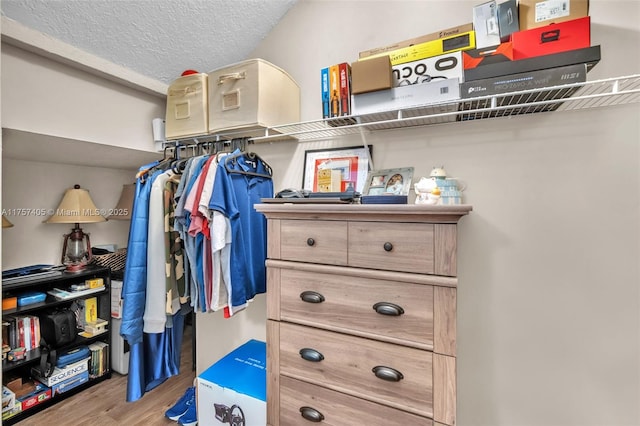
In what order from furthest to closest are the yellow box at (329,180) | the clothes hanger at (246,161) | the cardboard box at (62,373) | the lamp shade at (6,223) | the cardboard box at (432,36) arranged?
the cardboard box at (62,373) < the lamp shade at (6,223) < the yellow box at (329,180) < the clothes hanger at (246,161) < the cardboard box at (432,36)

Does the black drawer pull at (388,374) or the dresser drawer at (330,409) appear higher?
the black drawer pull at (388,374)

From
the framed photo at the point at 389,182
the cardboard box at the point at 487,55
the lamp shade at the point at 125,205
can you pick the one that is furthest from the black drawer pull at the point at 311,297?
the lamp shade at the point at 125,205

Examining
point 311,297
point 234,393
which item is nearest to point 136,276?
point 234,393

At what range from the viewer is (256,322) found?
1836 millimetres

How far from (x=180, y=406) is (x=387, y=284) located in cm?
174

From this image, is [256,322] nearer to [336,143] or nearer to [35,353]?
[336,143]

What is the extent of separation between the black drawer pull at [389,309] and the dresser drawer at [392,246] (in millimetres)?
120

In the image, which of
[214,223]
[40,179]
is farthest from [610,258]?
[40,179]

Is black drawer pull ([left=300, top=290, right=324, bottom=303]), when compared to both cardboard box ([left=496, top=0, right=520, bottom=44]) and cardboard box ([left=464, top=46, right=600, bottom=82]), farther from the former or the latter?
cardboard box ([left=496, top=0, right=520, bottom=44])

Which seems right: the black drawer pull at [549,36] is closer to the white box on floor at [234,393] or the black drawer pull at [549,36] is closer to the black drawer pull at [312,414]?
the black drawer pull at [312,414]

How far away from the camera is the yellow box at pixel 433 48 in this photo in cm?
110

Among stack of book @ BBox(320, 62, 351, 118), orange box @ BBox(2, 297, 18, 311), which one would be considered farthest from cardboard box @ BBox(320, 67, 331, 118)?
orange box @ BBox(2, 297, 18, 311)

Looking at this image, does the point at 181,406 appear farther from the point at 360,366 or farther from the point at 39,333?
the point at 360,366

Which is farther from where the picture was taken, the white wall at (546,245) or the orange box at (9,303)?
the orange box at (9,303)
